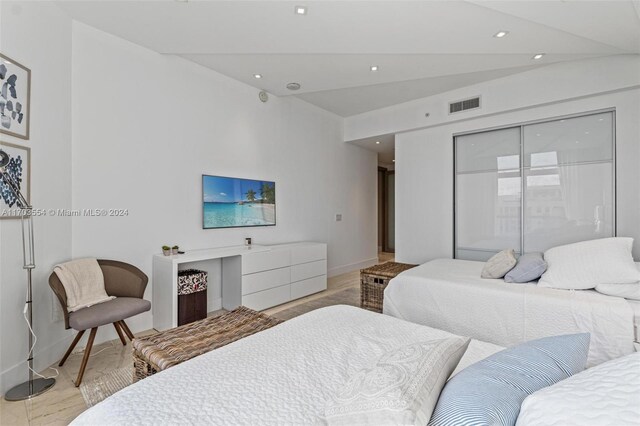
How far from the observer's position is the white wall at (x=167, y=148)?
2836mm

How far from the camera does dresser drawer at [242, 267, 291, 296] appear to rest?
360cm

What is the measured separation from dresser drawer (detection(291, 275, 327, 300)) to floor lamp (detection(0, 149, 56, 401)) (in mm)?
2568

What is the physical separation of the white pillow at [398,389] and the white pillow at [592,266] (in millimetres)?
2103

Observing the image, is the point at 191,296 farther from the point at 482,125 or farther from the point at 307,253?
the point at 482,125

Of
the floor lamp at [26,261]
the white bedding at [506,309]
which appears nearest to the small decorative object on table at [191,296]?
the floor lamp at [26,261]

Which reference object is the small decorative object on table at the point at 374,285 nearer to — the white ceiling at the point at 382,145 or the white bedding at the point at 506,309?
the white bedding at the point at 506,309

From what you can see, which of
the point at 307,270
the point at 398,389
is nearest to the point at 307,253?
the point at 307,270

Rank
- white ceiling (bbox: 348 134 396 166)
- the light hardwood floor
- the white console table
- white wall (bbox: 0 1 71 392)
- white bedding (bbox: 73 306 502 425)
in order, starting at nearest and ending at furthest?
white bedding (bbox: 73 306 502 425), the light hardwood floor, white wall (bbox: 0 1 71 392), the white console table, white ceiling (bbox: 348 134 396 166)

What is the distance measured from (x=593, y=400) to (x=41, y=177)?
3.36 metres

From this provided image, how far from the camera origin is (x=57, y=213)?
2.56 meters

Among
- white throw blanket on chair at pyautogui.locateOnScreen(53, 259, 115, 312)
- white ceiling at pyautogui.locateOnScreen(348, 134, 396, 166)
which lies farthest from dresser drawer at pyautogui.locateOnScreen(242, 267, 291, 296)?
white ceiling at pyautogui.locateOnScreen(348, 134, 396, 166)

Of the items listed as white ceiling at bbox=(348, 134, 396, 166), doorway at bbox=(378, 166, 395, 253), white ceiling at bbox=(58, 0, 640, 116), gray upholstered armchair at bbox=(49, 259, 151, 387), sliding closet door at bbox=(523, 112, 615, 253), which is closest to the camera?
gray upholstered armchair at bbox=(49, 259, 151, 387)

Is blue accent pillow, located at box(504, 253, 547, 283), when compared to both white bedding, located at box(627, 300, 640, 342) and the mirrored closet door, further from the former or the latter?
the mirrored closet door

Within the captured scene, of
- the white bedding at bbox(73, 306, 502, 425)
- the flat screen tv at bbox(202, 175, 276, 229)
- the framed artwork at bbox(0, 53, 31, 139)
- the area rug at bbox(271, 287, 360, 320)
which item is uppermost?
the framed artwork at bbox(0, 53, 31, 139)
